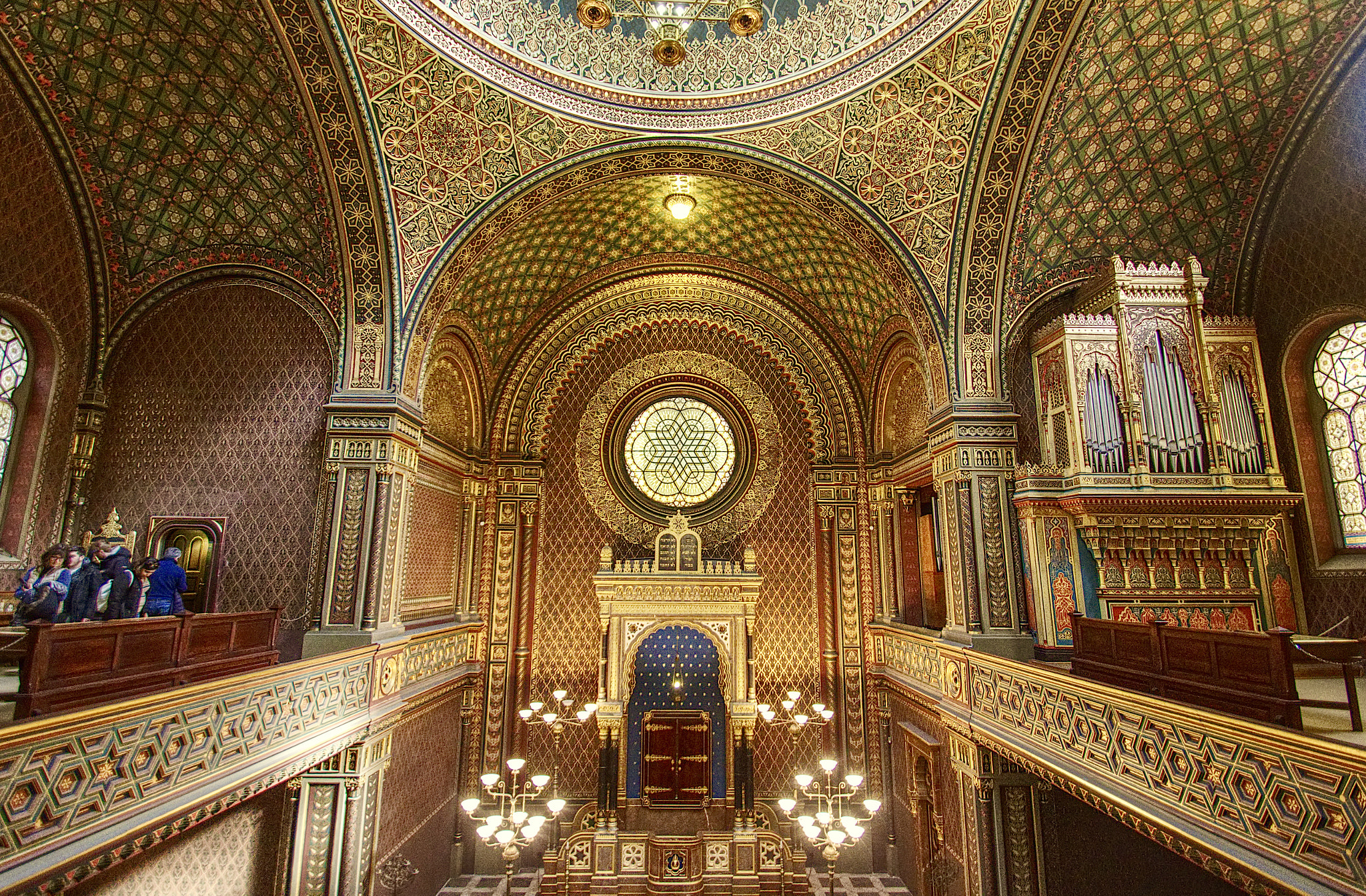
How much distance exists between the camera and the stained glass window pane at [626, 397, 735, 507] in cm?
1323

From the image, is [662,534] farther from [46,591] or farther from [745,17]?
[46,591]

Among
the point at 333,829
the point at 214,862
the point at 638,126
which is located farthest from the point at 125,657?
the point at 638,126

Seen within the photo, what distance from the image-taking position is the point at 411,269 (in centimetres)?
923

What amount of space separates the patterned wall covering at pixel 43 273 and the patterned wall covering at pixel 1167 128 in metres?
12.8

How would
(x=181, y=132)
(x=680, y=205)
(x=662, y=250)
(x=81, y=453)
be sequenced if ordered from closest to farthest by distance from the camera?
(x=181, y=132) < (x=81, y=453) < (x=680, y=205) < (x=662, y=250)

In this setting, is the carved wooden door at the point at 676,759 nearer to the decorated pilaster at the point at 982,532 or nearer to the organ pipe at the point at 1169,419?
the decorated pilaster at the point at 982,532

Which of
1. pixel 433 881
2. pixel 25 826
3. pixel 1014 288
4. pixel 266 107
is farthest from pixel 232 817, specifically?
pixel 1014 288

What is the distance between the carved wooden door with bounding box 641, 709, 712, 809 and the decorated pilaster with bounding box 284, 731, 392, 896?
482 cm

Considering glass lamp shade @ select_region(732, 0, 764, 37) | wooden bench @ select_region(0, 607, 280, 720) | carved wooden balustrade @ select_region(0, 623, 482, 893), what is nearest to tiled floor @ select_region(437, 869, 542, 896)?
carved wooden balustrade @ select_region(0, 623, 482, 893)

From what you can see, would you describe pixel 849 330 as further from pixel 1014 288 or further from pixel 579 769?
pixel 579 769

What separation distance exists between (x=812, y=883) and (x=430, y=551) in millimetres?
8369

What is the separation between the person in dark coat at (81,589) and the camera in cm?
600

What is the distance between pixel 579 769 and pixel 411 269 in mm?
8991

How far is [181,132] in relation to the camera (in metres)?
8.62
